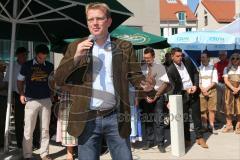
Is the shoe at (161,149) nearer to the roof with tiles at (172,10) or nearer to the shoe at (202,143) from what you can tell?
the shoe at (202,143)

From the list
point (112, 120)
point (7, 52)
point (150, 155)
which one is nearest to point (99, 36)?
point (112, 120)

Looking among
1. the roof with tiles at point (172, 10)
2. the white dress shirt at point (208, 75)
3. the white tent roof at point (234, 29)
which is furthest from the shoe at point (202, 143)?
the roof with tiles at point (172, 10)

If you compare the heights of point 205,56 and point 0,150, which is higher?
point 205,56

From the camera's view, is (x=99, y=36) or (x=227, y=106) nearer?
(x=99, y=36)

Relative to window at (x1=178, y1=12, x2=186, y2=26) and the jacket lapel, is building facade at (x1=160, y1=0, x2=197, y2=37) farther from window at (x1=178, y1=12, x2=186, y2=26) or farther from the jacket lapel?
the jacket lapel

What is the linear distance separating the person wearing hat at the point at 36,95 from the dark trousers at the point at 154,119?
6.24 ft

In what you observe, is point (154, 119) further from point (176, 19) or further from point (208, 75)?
point (176, 19)

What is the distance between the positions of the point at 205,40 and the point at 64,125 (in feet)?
21.1

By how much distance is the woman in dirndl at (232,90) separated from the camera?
9820 mm

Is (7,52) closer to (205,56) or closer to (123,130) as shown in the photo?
(205,56)

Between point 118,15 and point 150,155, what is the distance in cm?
244

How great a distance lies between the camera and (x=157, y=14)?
17594 millimetres

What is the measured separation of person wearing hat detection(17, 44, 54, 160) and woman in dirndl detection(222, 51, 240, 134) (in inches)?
183

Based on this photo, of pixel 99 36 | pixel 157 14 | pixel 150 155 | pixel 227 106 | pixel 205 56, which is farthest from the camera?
pixel 157 14
